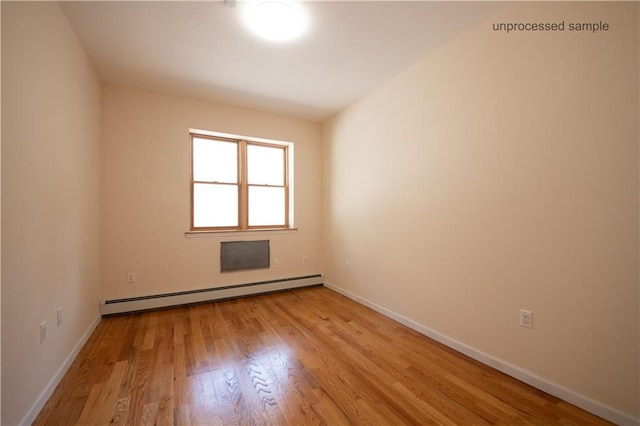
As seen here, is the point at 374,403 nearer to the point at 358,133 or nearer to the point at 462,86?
the point at 462,86

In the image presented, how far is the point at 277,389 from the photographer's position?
5.71 ft

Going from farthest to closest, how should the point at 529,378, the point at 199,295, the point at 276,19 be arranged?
the point at 199,295
the point at 276,19
the point at 529,378

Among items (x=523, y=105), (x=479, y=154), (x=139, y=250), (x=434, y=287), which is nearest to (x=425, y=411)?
(x=434, y=287)

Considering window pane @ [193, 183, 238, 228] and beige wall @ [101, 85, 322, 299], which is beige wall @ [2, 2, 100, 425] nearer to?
beige wall @ [101, 85, 322, 299]

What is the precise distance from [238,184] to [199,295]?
1.66m

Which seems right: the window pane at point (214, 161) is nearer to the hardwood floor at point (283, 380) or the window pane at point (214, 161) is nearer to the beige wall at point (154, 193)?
the beige wall at point (154, 193)

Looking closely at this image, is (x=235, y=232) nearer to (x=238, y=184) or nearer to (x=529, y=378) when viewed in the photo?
(x=238, y=184)

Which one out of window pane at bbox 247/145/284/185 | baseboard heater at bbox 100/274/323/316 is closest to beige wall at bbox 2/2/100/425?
baseboard heater at bbox 100/274/323/316

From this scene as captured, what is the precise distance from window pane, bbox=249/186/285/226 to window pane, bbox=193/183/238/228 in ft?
0.85

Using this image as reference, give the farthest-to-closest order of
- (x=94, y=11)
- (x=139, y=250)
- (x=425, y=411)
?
(x=139, y=250), (x=94, y=11), (x=425, y=411)

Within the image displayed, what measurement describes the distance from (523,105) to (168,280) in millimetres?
4076

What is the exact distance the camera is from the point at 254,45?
2.39m

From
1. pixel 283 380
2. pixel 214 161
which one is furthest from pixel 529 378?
pixel 214 161

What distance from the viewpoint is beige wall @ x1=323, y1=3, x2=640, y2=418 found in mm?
1473
